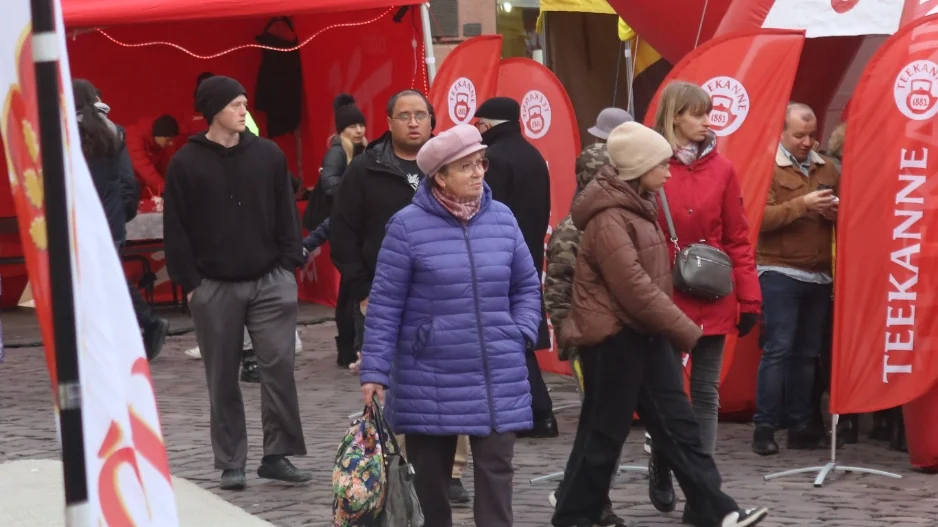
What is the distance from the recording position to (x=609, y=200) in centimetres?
559

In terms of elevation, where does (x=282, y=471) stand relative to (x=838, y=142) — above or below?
below

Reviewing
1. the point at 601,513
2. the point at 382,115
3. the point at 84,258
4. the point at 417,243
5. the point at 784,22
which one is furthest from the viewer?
the point at 382,115

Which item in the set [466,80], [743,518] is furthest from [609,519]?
[466,80]

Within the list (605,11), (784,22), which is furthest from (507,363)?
(605,11)

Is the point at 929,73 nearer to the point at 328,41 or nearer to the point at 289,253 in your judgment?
the point at 289,253

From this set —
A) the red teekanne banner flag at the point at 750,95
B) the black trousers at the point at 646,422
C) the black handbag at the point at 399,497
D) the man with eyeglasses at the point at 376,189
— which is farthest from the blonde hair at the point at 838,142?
the black handbag at the point at 399,497

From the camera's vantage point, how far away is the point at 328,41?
14156 millimetres

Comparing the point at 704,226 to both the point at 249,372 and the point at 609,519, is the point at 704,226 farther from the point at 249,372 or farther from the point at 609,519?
the point at 249,372

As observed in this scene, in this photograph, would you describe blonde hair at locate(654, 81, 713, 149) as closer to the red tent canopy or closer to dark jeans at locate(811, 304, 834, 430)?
dark jeans at locate(811, 304, 834, 430)

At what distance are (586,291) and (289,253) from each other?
1686 millimetres

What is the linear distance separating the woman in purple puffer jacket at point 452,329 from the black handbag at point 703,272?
1.09 m

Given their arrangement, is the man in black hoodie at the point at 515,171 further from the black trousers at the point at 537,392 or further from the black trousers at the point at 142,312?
the black trousers at the point at 142,312

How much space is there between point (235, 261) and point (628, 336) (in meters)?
1.90

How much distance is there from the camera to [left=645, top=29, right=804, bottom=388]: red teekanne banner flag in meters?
7.50
